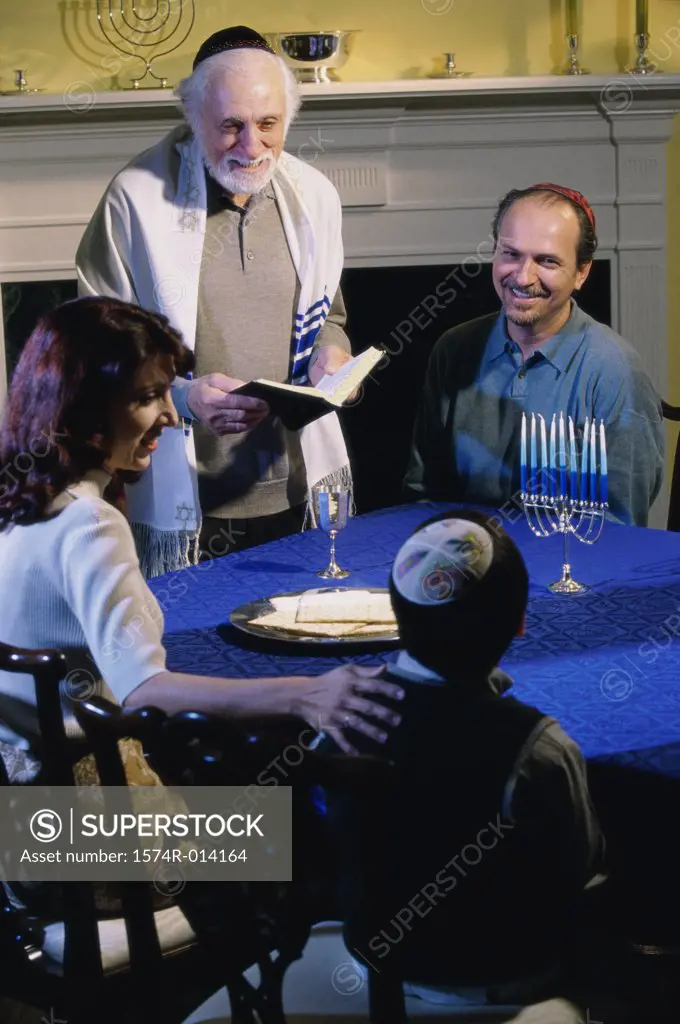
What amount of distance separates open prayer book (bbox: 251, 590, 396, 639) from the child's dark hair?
1.94 ft

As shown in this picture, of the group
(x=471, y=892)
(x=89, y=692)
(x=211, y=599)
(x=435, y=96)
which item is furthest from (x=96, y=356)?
(x=435, y=96)

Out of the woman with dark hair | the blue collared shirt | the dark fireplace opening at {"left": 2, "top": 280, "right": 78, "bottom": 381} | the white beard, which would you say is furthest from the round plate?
the dark fireplace opening at {"left": 2, "top": 280, "right": 78, "bottom": 381}

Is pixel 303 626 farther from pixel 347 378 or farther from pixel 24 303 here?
pixel 24 303

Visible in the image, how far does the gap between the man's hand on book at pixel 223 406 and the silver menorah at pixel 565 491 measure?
571 mm

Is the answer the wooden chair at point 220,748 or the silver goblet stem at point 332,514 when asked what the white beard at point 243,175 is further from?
the wooden chair at point 220,748

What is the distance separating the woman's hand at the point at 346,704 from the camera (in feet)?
4.62

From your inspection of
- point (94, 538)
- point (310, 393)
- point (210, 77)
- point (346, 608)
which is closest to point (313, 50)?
point (210, 77)

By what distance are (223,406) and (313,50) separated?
2.12 m

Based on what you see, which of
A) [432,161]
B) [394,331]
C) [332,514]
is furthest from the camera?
[394,331]

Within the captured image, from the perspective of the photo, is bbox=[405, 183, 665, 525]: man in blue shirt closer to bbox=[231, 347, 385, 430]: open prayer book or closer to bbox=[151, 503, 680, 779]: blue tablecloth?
bbox=[151, 503, 680, 779]: blue tablecloth

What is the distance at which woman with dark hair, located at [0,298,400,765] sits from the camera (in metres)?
1.54

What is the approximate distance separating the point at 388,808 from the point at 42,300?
372 cm

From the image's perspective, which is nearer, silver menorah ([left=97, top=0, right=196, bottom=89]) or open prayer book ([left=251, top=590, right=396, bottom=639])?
open prayer book ([left=251, top=590, right=396, bottom=639])

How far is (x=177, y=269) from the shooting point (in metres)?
3.08
